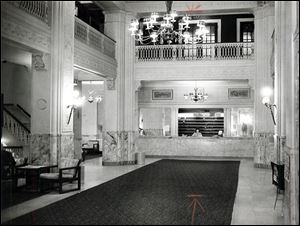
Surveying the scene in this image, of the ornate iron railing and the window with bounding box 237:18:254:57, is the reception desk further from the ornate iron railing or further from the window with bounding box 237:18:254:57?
the ornate iron railing

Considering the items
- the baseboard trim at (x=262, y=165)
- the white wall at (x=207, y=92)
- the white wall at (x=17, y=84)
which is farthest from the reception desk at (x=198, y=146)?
the white wall at (x=17, y=84)

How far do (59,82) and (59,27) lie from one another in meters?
1.30

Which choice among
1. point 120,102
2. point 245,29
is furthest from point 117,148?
point 245,29

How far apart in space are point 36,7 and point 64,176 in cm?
376

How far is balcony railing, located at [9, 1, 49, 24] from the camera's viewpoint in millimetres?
8892

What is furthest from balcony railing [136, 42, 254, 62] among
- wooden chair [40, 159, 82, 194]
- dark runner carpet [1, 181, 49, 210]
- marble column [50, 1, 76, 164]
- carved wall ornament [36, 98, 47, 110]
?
dark runner carpet [1, 181, 49, 210]

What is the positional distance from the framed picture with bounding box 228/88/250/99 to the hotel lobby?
46mm

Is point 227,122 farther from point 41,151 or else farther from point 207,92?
point 41,151

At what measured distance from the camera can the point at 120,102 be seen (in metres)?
15.7

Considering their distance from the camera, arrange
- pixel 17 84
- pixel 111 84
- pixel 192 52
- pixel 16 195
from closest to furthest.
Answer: pixel 16 195
pixel 17 84
pixel 111 84
pixel 192 52

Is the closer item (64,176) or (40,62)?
(64,176)

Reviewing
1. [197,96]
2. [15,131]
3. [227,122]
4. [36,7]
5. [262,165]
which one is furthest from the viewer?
[227,122]

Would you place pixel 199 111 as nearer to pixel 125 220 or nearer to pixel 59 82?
pixel 59 82

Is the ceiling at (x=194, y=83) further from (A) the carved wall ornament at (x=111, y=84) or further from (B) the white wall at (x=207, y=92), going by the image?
(A) the carved wall ornament at (x=111, y=84)
